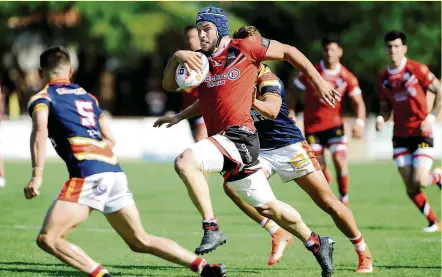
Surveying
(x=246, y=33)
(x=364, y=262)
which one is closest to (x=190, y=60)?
(x=246, y=33)

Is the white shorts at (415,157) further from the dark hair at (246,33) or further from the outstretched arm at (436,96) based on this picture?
the dark hair at (246,33)

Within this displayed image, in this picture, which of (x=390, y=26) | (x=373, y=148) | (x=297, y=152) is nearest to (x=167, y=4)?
(x=390, y=26)

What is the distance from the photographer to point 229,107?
25.9 feet

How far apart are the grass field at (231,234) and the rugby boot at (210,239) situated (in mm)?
1169

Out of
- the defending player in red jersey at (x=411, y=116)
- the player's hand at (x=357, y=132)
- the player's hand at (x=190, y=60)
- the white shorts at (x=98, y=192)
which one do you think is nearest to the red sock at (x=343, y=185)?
the player's hand at (x=357, y=132)

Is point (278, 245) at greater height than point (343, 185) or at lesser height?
greater

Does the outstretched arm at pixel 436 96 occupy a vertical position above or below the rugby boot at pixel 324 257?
above

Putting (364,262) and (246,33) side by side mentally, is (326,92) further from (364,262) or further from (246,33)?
(364,262)

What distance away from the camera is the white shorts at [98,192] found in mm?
7027

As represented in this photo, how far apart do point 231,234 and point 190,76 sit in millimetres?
4668

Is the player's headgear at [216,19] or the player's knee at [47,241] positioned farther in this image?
the player's headgear at [216,19]

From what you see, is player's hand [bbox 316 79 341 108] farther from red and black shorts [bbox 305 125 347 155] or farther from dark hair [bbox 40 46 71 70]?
red and black shorts [bbox 305 125 347 155]

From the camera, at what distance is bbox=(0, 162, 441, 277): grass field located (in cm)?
920

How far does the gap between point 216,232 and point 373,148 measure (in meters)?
21.5
